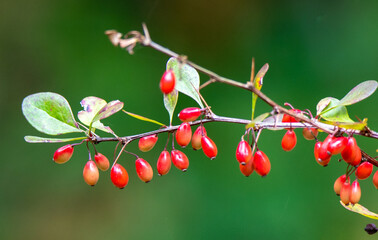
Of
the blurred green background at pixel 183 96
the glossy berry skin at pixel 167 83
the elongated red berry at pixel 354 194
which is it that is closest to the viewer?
the glossy berry skin at pixel 167 83

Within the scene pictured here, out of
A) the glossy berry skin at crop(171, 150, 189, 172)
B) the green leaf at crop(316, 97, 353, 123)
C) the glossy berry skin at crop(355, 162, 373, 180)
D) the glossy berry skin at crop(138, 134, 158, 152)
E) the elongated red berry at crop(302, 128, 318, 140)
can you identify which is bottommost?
the glossy berry skin at crop(171, 150, 189, 172)

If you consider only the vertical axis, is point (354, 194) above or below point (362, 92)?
below

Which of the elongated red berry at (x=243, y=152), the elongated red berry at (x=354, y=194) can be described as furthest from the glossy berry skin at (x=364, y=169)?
the elongated red berry at (x=243, y=152)

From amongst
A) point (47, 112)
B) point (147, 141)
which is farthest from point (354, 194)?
point (47, 112)

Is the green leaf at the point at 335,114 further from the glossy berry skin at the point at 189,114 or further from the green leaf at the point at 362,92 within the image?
the glossy berry skin at the point at 189,114

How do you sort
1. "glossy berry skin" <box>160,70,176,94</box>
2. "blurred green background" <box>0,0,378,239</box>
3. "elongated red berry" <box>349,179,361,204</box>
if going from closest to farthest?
1. "glossy berry skin" <box>160,70,176,94</box>
2. "elongated red berry" <box>349,179,361,204</box>
3. "blurred green background" <box>0,0,378,239</box>

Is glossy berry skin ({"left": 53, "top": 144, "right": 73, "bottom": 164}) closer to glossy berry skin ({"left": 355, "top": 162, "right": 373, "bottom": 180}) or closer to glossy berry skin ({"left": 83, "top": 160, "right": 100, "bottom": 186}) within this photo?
glossy berry skin ({"left": 83, "top": 160, "right": 100, "bottom": 186})

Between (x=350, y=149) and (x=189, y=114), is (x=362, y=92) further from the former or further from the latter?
(x=189, y=114)

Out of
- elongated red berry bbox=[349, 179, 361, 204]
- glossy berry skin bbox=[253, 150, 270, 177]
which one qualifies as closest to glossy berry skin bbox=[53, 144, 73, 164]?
glossy berry skin bbox=[253, 150, 270, 177]
